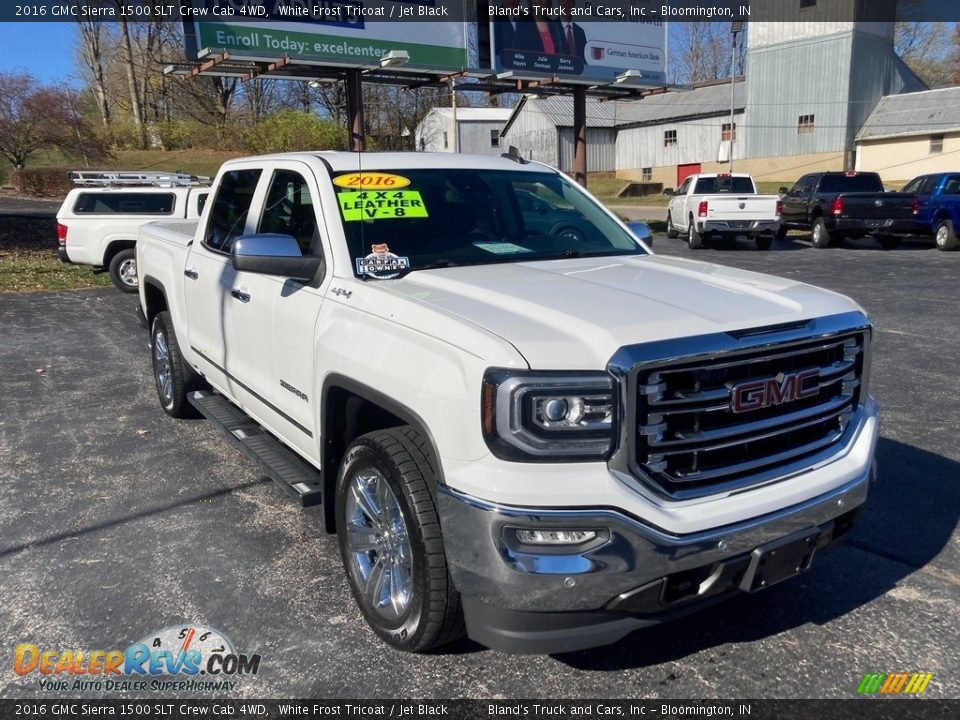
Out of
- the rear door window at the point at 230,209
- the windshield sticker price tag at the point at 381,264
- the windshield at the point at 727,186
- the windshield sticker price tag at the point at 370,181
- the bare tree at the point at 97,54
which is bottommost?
the windshield at the point at 727,186

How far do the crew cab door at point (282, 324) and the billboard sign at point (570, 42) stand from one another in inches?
676

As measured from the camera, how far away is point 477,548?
2572mm

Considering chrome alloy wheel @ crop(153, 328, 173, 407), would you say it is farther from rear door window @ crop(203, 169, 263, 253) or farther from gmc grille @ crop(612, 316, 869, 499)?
gmc grille @ crop(612, 316, 869, 499)

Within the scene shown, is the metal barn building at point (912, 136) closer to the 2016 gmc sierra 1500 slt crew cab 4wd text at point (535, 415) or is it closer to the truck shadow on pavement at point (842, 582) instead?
the truck shadow on pavement at point (842, 582)

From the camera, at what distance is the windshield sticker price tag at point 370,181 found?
400 centimetres

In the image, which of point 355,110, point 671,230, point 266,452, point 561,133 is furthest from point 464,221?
point 561,133

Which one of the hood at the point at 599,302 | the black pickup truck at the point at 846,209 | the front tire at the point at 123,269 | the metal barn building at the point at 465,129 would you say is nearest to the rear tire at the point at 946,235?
the black pickup truck at the point at 846,209

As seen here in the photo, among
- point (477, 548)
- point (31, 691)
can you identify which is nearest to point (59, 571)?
point (31, 691)

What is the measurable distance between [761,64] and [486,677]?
151ft

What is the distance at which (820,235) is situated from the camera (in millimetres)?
19406

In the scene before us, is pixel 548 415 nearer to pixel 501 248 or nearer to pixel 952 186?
pixel 501 248

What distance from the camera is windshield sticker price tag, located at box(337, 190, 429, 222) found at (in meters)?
3.88

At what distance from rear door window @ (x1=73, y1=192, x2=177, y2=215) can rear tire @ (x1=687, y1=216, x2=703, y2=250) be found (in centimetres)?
1132

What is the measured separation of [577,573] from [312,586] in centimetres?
167
